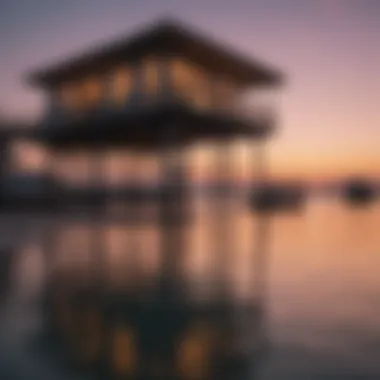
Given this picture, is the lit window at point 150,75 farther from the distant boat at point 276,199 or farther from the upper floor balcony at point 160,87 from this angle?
the distant boat at point 276,199

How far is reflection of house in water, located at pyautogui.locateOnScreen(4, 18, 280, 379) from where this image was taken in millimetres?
6449

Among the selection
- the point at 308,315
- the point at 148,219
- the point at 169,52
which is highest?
the point at 169,52

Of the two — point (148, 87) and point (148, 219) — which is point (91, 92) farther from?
point (148, 219)

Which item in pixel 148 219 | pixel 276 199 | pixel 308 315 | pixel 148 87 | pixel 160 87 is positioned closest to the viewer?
pixel 308 315

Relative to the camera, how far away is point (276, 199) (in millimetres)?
36125

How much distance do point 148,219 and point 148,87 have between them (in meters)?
7.39

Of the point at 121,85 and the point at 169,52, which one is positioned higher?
the point at 169,52

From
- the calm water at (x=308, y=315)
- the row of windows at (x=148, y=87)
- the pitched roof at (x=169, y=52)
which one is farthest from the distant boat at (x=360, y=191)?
the calm water at (x=308, y=315)

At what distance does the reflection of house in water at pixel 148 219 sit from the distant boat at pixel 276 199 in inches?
163

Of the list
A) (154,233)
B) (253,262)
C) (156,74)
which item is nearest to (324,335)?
(253,262)

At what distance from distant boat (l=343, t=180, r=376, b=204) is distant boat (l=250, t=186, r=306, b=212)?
11370 millimetres

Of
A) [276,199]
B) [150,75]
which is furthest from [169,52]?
[276,199]

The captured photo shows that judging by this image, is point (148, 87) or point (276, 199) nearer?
point (148, 87)

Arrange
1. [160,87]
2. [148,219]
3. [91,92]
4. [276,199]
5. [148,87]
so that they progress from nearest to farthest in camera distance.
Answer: [160,87]
[148,87]
[91,92]
[148,219]
[276,199]
